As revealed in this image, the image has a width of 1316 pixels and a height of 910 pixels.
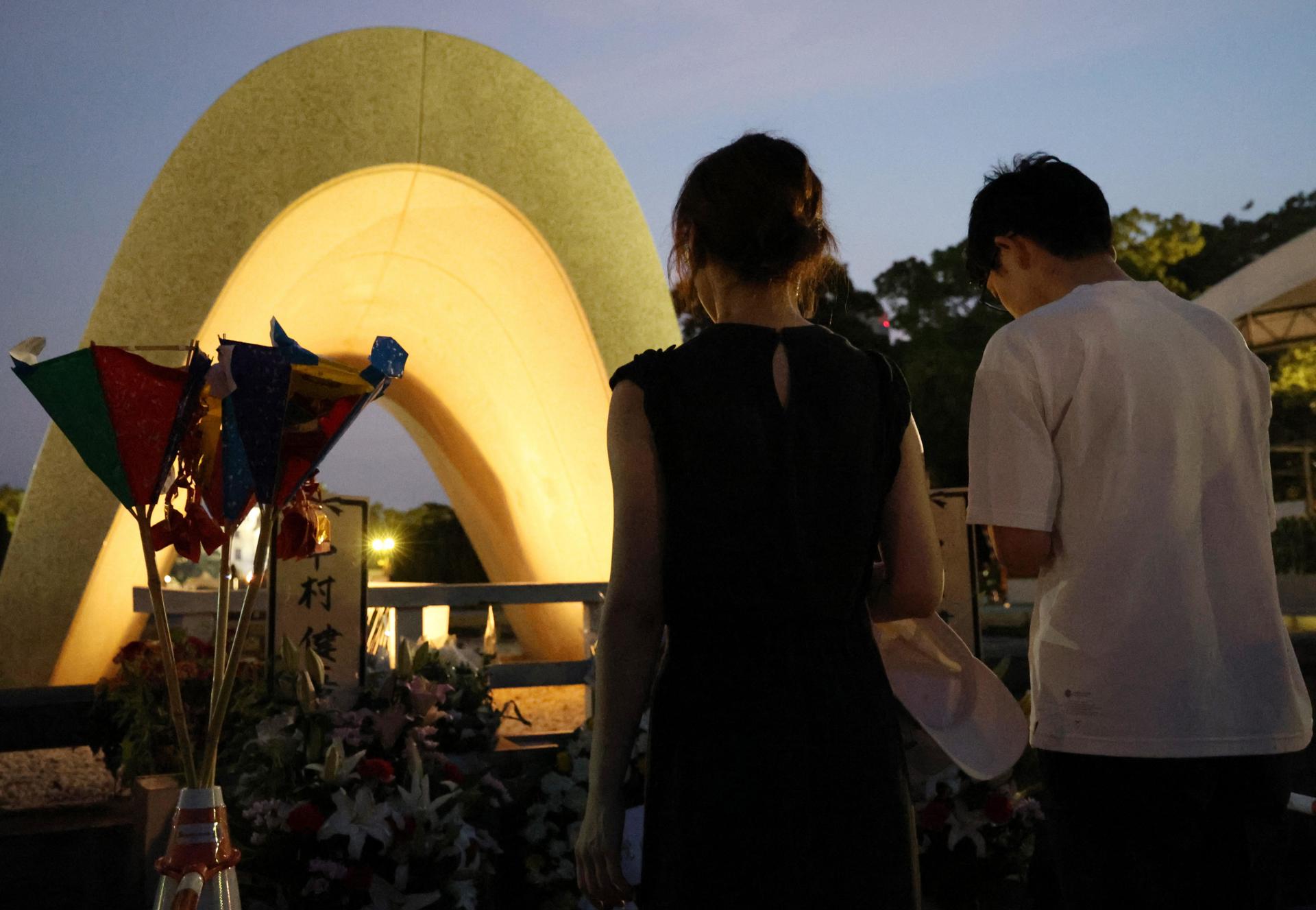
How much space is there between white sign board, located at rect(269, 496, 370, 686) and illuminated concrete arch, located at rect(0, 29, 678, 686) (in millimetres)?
3582

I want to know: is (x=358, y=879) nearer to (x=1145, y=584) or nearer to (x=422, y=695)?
(x=422, y=695)

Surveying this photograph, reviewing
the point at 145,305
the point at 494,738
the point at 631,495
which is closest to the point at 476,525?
the point at 145,305

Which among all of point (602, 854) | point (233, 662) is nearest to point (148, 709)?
point (233, 662)

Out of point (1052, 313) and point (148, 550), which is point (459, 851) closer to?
point (148, 550)

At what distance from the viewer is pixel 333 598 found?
11.9 ft

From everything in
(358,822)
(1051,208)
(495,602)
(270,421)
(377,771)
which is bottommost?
(358,822)

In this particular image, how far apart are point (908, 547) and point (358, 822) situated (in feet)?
6.04

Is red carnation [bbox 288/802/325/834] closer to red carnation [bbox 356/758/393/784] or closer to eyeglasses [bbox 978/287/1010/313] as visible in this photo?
red carnation [bbox 356/758/393/784]

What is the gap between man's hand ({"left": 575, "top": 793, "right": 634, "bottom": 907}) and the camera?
125 cm

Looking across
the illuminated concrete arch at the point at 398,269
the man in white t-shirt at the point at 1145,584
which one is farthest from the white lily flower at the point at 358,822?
the illuminated concrete arch at the point at 398,269

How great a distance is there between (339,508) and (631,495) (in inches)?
102

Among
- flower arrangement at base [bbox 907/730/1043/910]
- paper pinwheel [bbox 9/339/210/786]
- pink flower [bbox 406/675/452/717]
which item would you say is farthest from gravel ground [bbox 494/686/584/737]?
paper pinwheel [bbox 9/339/210/786]

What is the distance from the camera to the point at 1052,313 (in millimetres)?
1609

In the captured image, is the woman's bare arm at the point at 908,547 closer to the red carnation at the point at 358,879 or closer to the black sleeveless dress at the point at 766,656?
the black sleeveless dress at the point at 766,656
